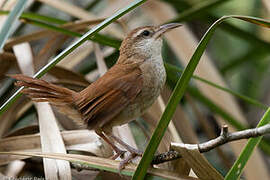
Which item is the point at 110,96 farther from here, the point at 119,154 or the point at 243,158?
the point at 243,158

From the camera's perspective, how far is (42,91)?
2139mm

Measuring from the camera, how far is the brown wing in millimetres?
2123

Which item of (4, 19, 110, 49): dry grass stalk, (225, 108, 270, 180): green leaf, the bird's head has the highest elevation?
(4, 19, 110, 49): dry grass stalk

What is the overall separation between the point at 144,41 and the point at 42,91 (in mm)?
684

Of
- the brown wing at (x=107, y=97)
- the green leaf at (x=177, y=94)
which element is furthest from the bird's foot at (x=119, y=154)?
the green leaf at (x=177, y=94)

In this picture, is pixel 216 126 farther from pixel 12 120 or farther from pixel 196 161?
pixel 196 161

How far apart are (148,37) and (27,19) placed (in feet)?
2.25

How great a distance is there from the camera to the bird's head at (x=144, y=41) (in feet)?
8.18

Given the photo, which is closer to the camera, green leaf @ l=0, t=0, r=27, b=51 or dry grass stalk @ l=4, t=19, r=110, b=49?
green leaf @ l=0, t=0, r=27, b=51

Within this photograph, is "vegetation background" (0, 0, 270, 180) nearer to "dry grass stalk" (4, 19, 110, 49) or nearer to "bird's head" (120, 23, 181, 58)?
"dry grass stalk" (4, 19, 110, 49)

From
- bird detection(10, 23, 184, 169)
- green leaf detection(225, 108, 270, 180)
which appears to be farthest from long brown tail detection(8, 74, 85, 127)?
green leaf detection(225, 108, 270, 180)

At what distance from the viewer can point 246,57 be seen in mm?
3734

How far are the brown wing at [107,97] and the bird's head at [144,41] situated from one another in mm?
276

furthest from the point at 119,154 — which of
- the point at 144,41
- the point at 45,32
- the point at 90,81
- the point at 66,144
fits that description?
the point at 45,32
